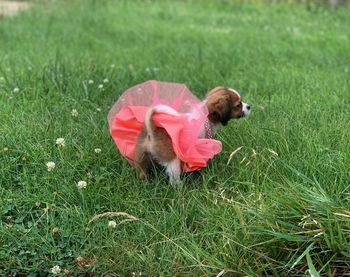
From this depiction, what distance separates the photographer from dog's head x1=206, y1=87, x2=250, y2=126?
340 cm

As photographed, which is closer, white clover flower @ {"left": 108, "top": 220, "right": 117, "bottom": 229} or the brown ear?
white clover flower @ {"left": 108, "top": 220, "right": 117, "bottom": 229}

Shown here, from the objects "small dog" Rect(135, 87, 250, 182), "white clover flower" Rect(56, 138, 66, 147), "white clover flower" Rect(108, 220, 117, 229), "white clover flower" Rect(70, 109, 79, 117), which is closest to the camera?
"white clover flower" Rect(108, 220, 117, 229)

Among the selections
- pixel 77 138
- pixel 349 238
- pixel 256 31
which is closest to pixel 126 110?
pixel 77 138

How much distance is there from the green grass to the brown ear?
169 mm

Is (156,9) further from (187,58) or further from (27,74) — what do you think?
(27,74)

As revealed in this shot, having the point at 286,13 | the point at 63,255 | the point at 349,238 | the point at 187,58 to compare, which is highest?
the point at 349,238

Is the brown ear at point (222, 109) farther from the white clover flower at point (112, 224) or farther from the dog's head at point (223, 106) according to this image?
the white clover flower at point (112, 224)

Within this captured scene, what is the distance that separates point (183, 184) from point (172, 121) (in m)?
0.36

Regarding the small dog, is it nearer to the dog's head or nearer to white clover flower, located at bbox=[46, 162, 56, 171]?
the dog's head

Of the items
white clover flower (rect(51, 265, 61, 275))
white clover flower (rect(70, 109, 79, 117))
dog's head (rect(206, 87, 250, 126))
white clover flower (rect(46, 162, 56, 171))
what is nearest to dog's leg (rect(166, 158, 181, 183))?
dog's head (rect(206, 87, 250, 126))

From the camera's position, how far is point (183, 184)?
121 inches

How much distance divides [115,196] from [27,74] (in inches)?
88.0

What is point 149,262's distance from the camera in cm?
254

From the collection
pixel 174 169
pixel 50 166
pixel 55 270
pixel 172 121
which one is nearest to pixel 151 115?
pixel 172 121
